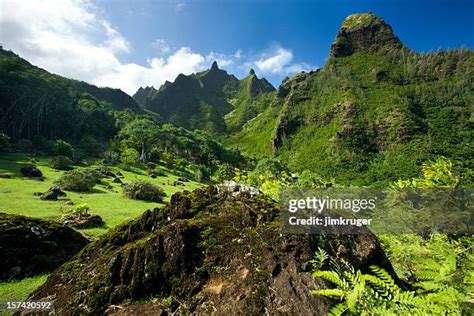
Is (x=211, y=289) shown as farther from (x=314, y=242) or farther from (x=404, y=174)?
(x=404, y=174)

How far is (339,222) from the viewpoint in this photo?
14.9 ft

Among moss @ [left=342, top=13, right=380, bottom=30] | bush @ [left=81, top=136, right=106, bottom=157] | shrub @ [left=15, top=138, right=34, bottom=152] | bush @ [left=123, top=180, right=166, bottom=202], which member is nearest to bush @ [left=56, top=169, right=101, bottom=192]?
bush @ [left=123, top=180, right=166, bottom=202]

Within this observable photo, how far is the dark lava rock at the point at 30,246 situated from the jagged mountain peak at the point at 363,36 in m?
146

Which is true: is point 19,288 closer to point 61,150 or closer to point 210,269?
point 210,269

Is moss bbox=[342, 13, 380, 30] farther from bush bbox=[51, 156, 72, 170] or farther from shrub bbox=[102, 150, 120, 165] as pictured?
bush bbox=[51, 156, 72, 170]

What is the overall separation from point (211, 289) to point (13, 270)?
278 inches

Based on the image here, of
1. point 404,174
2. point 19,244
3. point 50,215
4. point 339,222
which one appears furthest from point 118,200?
point 404,174

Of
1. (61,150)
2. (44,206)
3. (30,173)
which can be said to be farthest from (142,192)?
(61,150)

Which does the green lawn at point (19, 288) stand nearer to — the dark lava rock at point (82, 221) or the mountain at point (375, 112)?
the dark lava rock at point (82, 221)

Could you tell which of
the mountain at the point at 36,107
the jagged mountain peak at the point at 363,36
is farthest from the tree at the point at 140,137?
the jagged mountain peak at the point at 363,36

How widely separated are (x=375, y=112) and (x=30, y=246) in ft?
350

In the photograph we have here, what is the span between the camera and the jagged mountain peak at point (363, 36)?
127m
